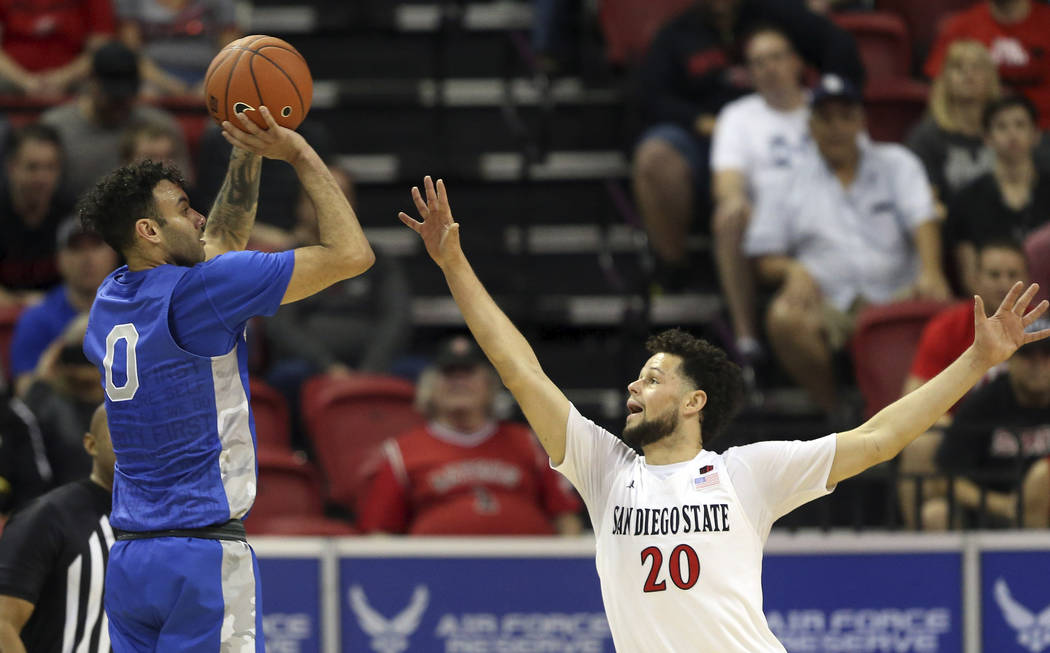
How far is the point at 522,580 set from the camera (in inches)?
280

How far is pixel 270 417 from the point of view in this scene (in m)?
8.25

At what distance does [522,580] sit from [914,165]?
3620 millimetres

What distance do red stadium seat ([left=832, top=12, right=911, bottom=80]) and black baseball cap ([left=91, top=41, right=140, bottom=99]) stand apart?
475cm

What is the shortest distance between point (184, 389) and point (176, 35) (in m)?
6.59

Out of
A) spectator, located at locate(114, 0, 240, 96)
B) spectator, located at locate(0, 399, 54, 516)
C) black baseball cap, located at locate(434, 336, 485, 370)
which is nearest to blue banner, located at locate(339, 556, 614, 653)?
black baseball cap, located at locate(434, 336, 485, 370)

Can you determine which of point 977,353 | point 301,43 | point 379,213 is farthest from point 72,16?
point 977,353

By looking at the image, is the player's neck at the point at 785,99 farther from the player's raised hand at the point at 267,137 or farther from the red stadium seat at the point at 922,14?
the player's raised hand at the point at 267,137

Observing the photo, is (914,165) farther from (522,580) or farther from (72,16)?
(72,16)

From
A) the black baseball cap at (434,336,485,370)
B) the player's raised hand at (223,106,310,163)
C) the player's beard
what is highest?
the player's raised hand at (223,106,310,163)

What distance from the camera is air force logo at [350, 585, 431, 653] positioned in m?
7.16

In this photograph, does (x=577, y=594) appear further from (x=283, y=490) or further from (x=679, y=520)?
(x=679, y=520)

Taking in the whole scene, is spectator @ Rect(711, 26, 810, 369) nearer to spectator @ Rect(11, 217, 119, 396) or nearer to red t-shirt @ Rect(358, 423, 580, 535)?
red t-shirt @ Rect(358, 423, 580, 535)

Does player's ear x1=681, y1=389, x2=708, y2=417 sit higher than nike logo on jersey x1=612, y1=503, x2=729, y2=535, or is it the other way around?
player's ear x1=681, y1=389, x2=708, y2=417

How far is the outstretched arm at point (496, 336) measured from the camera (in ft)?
15.2
